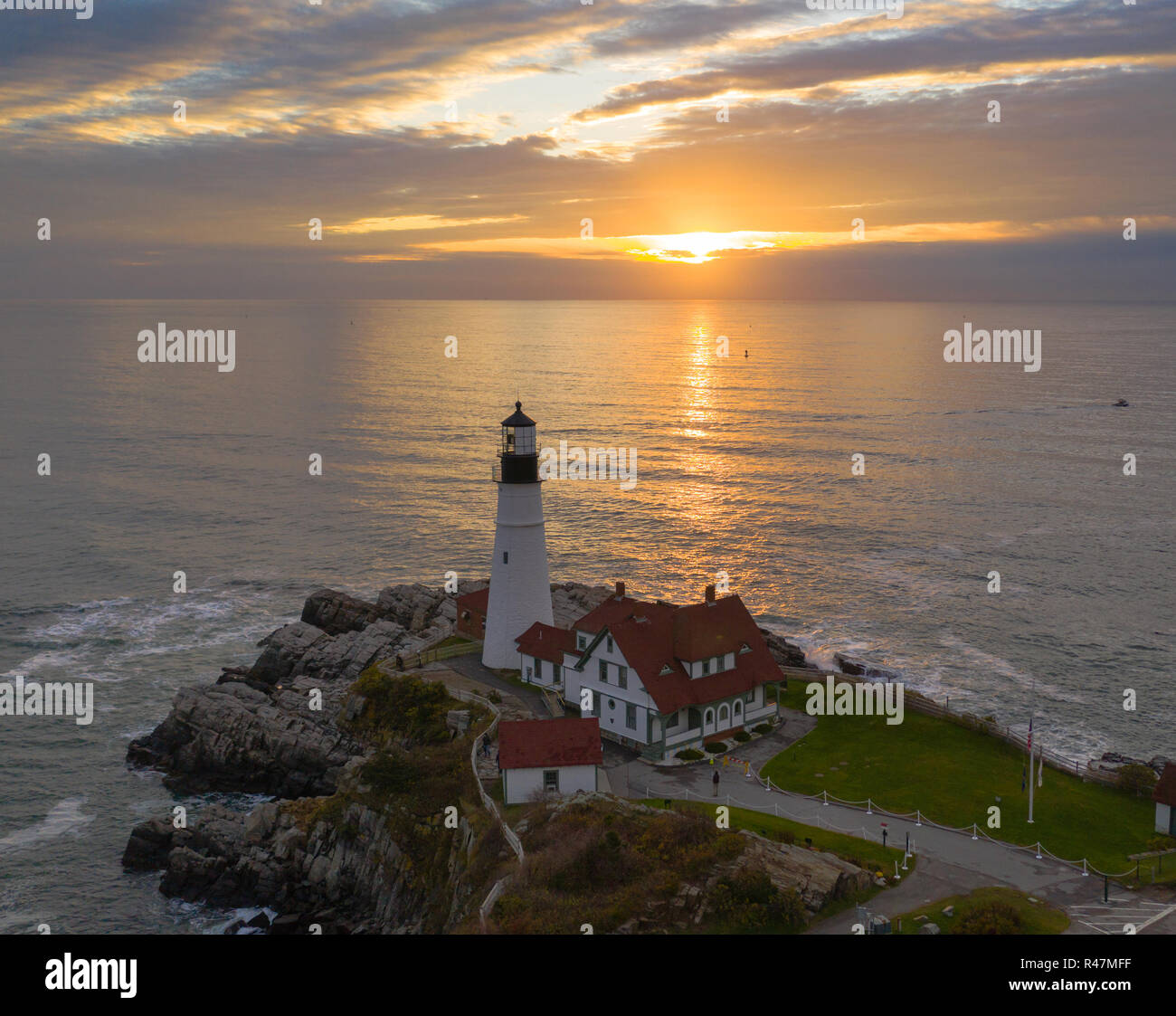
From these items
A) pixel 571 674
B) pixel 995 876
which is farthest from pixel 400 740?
pixel 995 876

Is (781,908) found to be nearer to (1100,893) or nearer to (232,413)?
(1100,893)

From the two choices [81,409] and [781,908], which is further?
[81,409]

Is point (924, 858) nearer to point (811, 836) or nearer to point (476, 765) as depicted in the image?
point (811, 836)

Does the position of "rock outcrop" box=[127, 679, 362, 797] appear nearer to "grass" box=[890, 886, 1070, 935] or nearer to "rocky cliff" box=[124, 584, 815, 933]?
"rocky cliff" box=[124, 584, 815, 933]

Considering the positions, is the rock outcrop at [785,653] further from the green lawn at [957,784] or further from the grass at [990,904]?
the grass at [990,904]

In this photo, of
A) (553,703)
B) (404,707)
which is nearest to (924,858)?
(553,703)

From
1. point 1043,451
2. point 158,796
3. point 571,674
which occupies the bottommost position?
point 158,796

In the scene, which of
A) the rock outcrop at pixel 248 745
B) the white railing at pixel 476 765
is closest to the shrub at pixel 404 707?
the white railing at pixel 476 765
